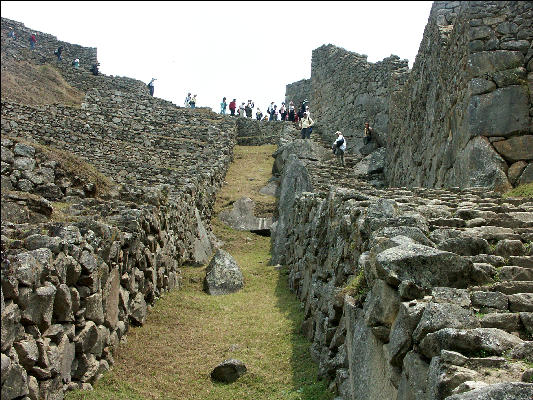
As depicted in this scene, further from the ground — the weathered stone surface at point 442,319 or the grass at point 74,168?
the grass at point 74,168

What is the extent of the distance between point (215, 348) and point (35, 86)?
2580cm

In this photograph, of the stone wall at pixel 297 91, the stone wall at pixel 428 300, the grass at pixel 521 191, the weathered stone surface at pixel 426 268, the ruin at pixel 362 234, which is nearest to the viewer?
the stone wall at pixel 428 300

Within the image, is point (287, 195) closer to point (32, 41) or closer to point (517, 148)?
point (517, 148)

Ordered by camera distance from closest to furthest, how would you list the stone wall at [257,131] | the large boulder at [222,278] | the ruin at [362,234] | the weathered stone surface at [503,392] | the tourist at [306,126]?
the weathered stone surface at [503,392], the ruin at [362,234], the large boulder at [222,278], the tourist at [306,126], the stone wall at [257,131]

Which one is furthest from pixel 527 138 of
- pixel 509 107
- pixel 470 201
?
pixel 470 201

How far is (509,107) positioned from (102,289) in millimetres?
8621

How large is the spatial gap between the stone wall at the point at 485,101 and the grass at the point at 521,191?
0.40 meters

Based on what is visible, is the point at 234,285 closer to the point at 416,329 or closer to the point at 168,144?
the point at 416,329

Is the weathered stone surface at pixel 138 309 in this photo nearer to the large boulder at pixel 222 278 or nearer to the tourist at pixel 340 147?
the large boulder at pixel 222 278

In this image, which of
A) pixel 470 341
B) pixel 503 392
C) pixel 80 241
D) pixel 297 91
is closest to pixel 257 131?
pixel 297 91

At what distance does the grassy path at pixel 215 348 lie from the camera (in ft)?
24.9

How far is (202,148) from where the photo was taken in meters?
26.9

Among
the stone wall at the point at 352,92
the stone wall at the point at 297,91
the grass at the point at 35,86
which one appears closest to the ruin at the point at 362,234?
the stone wall at the point at 352,92

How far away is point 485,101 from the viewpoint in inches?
475
